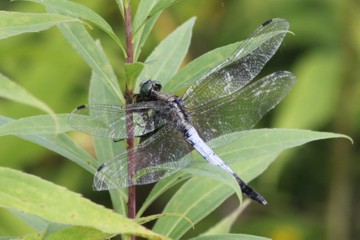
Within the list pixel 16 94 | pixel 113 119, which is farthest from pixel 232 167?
pixel 16 94

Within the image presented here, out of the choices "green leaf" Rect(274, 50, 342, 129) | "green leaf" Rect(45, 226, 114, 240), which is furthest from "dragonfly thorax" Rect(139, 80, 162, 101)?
"green leaf" Rect(274, 50, 342, 129)

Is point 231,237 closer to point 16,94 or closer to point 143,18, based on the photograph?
point 143,18

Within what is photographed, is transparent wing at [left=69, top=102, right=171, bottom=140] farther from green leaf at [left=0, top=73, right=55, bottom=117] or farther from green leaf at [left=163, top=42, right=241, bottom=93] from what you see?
green leaf at [left=0, top=73, right=55, bottom=117]

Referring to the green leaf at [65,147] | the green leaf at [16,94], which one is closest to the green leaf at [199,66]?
the green leaf at [65,147]

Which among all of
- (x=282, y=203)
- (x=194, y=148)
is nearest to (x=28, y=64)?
(x=282, y=203)

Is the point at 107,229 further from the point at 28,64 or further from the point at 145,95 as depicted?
the point at 28,64
